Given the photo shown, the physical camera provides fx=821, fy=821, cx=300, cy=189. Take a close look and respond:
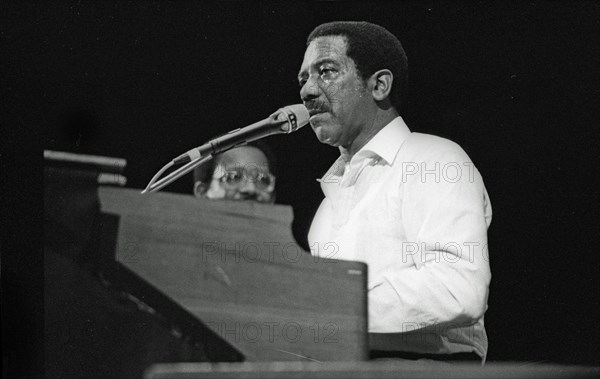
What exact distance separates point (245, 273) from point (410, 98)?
95cm

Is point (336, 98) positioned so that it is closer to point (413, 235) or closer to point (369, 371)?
point (413, 235)

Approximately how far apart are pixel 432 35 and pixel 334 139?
0.53 metres

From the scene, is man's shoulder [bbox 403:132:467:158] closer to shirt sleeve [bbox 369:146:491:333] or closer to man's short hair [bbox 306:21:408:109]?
shirt sleeve [bbox 369:146:491:333]

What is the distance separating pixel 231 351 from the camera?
2223 mm

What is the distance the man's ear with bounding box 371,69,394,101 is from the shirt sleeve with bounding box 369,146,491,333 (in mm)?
268

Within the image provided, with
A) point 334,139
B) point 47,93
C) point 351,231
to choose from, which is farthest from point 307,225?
point 47,93

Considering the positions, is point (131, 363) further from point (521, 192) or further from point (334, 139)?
point (521, 192)

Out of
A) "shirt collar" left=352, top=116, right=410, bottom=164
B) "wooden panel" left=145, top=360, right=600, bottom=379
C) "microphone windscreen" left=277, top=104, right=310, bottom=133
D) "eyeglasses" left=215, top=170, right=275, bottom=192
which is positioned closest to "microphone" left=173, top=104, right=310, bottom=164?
"microphone windscreen" left=277, top=104, right=310, bottom=133

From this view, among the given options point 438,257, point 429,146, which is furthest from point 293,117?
point 438,257

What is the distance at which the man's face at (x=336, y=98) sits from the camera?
8.99ft

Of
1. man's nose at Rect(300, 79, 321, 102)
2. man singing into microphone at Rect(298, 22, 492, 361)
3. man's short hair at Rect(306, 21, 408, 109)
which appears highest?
man's short hair at Rect(306, 21, 408, 109)

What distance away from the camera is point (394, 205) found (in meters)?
2.61

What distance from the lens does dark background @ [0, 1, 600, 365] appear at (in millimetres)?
2748

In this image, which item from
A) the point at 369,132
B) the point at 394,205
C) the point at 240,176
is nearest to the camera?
the point at 240,176
